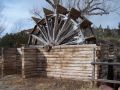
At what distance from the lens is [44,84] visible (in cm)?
1581

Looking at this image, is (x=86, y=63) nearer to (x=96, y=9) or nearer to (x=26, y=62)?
(x=26, y=62)

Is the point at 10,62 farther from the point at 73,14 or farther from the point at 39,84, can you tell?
the point at 73,14

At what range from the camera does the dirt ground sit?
15156mm

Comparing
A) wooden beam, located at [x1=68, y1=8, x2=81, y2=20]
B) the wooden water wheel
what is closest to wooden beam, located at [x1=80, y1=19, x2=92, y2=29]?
the wooden water wheel

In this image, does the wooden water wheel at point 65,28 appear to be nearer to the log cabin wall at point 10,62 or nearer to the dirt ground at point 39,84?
the log cabin wall at point 10,62

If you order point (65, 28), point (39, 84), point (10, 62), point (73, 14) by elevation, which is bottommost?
point (39, 84)

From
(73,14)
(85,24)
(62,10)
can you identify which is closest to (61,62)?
(85,24)

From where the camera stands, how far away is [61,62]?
16875mm

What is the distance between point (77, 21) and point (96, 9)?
15027 millimetres

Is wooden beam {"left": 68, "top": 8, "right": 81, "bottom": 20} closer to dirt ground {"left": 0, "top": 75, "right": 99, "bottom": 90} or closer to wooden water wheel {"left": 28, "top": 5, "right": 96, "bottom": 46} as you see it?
wooden water wheel {"left": 28, "top": 5, "right": 96, "bottom": 46}

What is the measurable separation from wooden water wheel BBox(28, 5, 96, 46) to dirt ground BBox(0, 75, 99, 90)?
11.9ft

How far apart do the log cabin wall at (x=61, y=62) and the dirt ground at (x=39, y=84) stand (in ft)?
1.40

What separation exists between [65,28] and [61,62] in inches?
169

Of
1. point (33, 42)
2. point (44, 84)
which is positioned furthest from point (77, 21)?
point (44, 84)
